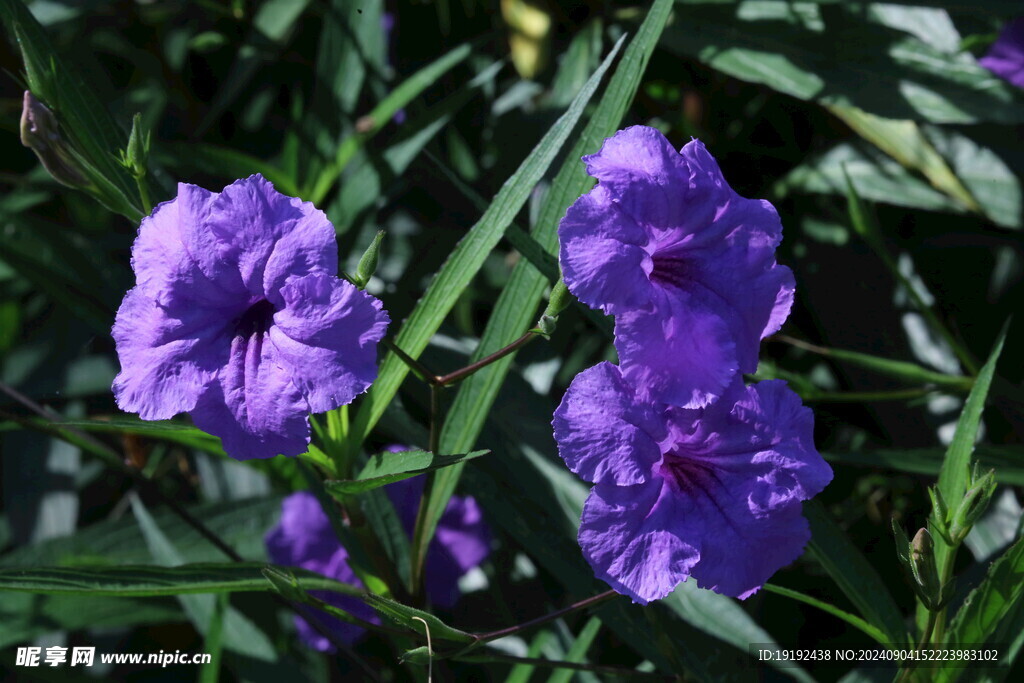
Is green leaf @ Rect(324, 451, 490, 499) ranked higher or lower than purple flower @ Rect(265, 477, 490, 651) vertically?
higher

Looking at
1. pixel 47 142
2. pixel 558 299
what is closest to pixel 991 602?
pixel 558 299

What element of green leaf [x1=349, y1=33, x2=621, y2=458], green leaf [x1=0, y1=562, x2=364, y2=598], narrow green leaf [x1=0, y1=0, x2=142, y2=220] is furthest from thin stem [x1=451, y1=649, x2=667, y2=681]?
narrow green leaf [x1=0, y1=0, x2=142, y2=220]

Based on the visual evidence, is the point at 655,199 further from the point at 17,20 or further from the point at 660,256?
the point at 17,20

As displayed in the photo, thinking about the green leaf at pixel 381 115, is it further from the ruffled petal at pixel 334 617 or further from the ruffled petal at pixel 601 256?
the ruffled petal at pixel 601 256

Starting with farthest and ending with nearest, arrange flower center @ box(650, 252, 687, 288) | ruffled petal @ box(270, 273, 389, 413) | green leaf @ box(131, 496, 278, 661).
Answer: green leaf @ box(131, 496, 278, 661)
flower center @ box(650, 252, 687, 288)
ruffled petal @ box(270, 273, 389, 413)

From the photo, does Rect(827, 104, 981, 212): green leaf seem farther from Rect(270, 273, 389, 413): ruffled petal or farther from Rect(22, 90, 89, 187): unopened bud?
Rect(22, 90, 89, 187): unopened bud

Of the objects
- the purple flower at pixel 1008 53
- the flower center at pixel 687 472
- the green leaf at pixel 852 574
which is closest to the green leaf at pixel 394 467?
the flower center at pixel 687 472

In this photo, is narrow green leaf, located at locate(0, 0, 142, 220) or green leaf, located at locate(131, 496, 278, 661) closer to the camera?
narrow green leaf, located at locate(0, 0, 142, 220)
